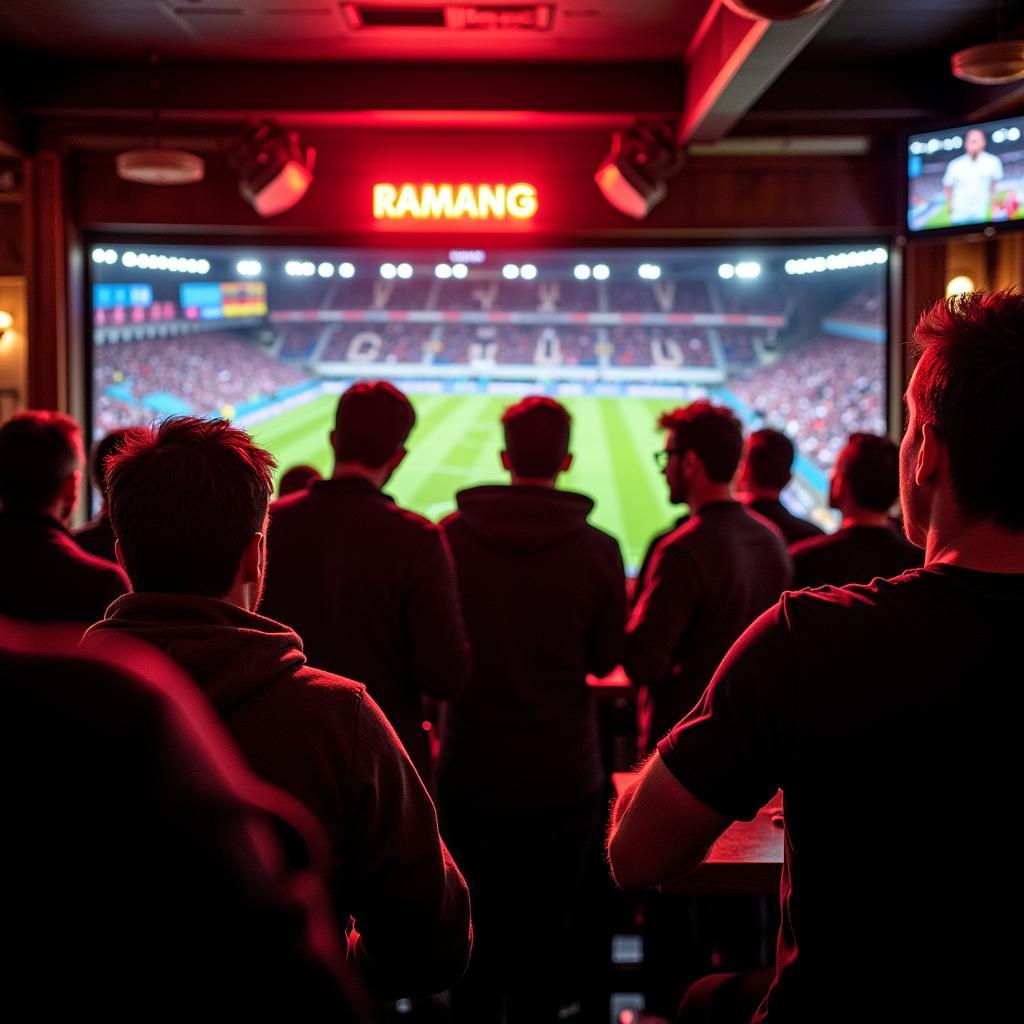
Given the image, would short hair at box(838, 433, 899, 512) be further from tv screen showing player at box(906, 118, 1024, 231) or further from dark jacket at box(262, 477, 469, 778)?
tv screen showing player at box(906, 118, 1024, 231)

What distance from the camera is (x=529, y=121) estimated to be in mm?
6004

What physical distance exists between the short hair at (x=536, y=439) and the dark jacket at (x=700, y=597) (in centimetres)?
45

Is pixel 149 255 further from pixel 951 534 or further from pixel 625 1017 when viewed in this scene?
pixel 951 534

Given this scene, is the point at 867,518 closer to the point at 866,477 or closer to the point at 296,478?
the point at 866,477

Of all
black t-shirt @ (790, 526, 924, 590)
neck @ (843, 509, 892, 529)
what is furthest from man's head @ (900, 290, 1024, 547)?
neck @ (843, 509, 892, 529)

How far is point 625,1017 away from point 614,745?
1173mm

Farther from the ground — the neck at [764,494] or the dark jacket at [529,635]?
the neck at [764,494]

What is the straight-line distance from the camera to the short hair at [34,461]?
3.04 metres

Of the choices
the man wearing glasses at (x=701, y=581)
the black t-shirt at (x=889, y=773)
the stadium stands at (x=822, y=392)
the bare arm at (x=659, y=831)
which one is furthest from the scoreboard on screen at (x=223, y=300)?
the black t-shirt at (x=889, y=773)

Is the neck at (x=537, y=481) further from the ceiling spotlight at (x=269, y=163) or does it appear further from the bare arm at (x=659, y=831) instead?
the ceiling spotlight at (x=269, y=163)

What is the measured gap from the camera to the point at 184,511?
136cm

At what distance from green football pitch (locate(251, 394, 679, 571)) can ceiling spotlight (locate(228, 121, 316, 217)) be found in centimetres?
151

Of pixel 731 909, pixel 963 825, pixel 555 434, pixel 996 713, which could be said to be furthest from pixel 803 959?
pixel 731 909

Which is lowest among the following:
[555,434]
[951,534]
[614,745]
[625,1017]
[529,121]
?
[625,1017]
